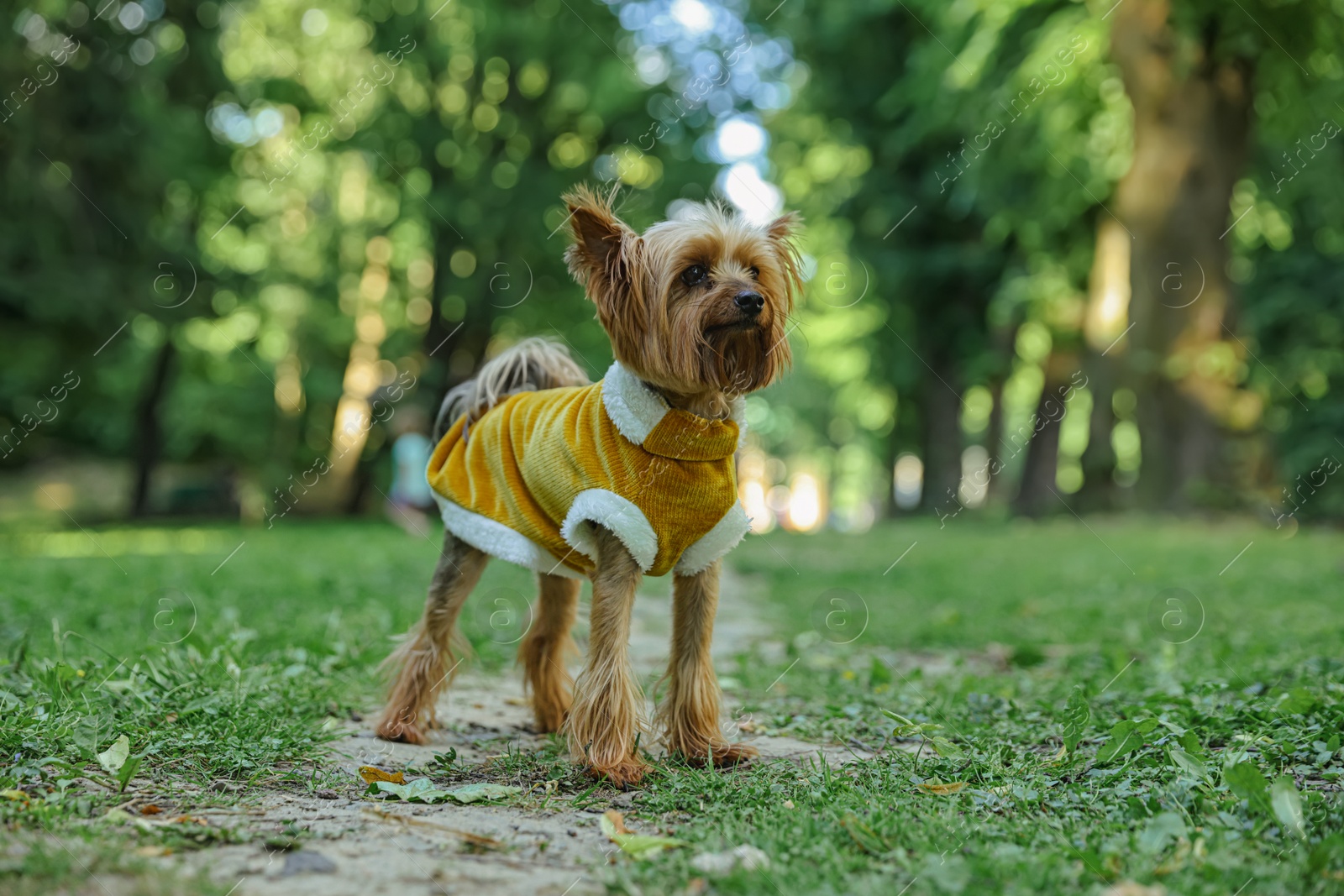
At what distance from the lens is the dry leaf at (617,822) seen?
3.00 m

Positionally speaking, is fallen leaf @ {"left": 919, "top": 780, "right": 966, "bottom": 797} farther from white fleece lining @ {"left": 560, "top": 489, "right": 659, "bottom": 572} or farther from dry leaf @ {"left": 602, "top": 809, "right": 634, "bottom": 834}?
white fleece lining @ {"left": 560, "top": 489, "right": 659, "bottom": 572}

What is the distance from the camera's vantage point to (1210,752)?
3.48m

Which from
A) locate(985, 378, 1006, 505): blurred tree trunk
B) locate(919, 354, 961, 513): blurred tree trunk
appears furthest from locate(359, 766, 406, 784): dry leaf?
locate(985, 378, 1006, 505): blurred tree trunk

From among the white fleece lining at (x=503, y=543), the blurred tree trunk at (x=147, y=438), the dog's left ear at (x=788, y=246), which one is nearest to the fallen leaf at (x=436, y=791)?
the white fleece lining at (x=503, y=543)

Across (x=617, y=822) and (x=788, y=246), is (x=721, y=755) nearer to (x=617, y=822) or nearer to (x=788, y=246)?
(x=617, y=822)

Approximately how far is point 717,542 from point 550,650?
→ 1130 millimetres

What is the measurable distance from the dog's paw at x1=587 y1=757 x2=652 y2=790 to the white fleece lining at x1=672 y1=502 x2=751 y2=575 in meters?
0.70

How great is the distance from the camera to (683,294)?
12.3 ft

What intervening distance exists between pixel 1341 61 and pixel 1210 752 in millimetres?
13292

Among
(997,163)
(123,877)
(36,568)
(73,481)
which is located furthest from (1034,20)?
(73,481)

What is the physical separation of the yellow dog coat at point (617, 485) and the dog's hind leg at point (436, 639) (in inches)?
11.1

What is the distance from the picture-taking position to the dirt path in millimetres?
2541

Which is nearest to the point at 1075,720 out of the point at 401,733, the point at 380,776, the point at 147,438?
the point at 380,776

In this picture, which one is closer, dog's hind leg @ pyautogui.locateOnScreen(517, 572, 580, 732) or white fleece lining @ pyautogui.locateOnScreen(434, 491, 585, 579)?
white fleece lining @ pyautogui.locateOnScreen(434, 491, 585, 579)
